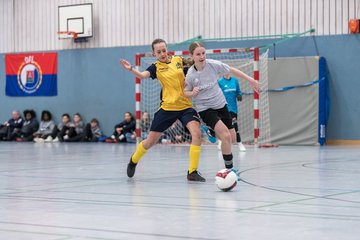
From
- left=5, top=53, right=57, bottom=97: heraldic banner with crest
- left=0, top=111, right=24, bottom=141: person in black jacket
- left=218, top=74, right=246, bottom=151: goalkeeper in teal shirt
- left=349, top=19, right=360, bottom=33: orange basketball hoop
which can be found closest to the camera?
left=218, top=74, right=246, bottom=151: goalkeeper in teal shirt

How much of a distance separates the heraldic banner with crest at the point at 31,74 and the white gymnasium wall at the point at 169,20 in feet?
1.29

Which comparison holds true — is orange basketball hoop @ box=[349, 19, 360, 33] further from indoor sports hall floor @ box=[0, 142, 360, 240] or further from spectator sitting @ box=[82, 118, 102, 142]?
spectator sitting @ box=[82, 118, 102, 142]

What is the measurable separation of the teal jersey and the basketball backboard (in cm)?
898

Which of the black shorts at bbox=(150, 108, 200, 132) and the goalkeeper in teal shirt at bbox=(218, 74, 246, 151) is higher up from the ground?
the goalkeeper in teal shirt at bbox=(218, 74, 246, 151)

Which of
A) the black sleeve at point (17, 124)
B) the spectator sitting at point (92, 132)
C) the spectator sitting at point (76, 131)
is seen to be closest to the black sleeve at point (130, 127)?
the spectator sitting at point (92, 132)

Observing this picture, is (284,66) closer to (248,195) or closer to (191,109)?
(191,109)

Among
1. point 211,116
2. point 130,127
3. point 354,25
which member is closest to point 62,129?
point 130,127

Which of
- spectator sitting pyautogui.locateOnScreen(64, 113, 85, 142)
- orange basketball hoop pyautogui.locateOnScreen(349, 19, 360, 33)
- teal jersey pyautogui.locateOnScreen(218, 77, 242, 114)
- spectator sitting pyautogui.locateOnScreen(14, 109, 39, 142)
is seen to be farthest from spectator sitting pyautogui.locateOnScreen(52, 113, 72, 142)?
orange basketball hoop pyautogui.locateOnScreen(349, 19, 360, 33)

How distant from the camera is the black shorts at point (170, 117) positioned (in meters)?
10.1

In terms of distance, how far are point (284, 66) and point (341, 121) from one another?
2.33 meters

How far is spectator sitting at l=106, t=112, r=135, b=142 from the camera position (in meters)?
24.1

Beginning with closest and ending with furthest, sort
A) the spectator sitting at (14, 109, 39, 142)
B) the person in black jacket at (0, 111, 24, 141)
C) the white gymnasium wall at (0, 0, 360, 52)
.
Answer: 1. the white gymnasium wall at (0, 0, 360, 52)
2. the spectator sitting at (14, 109, 39, 142)
3. the person in black jacket at (0, 111, 24, 141)

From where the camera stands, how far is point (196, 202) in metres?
7.66

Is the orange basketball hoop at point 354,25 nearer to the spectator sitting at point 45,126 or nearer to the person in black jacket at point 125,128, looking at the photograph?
the person in black jacket at point 125,128
